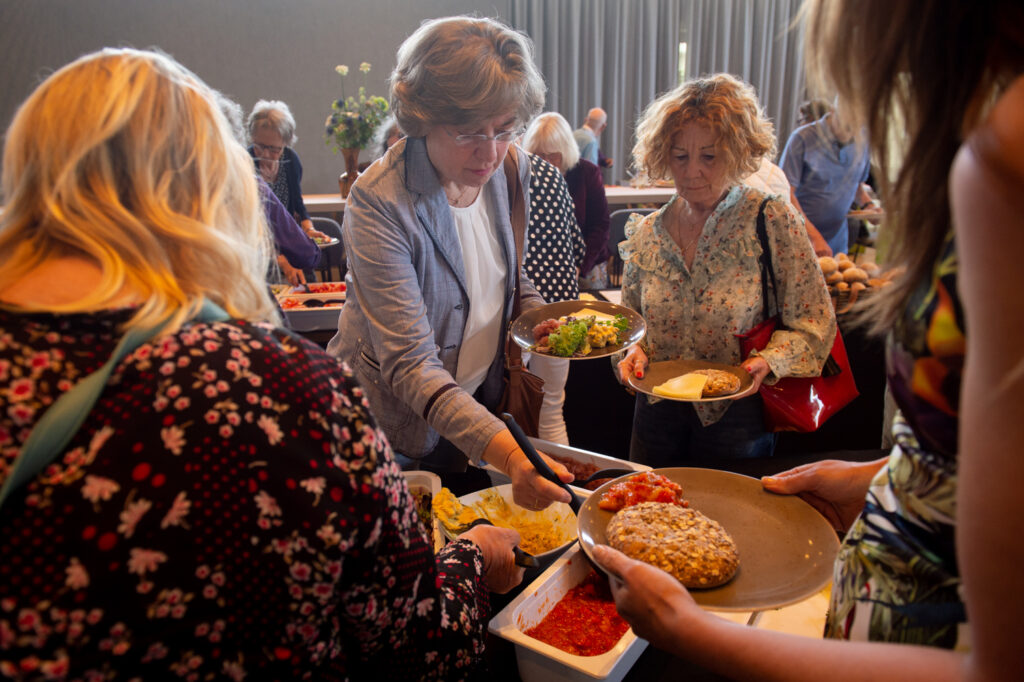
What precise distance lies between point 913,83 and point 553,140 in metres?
3.59

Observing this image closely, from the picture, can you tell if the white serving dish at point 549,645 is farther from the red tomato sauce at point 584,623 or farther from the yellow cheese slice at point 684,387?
the yellow cheese slice at point 684,387

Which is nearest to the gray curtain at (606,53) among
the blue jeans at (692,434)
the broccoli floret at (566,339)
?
the blue jeans at (692,434)

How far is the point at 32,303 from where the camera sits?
2.01 feet

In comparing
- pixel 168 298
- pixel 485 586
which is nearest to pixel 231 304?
pixel 168 298

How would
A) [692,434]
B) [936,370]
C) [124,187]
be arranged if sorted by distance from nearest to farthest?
[936,370], [124,187], [692,434]

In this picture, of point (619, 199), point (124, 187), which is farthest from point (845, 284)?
point (619, 199)

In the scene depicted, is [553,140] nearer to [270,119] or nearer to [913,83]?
[270,119]

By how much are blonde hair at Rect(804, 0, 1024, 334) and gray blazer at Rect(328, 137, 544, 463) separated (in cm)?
86

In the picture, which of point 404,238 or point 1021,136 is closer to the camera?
point 1021,136

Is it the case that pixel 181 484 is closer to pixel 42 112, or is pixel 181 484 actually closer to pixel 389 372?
pixel 42 112

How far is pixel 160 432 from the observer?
612mm

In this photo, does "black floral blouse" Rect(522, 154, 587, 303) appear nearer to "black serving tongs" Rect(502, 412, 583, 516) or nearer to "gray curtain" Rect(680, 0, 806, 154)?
"black serving tongs" Rect(502, 412, 583, 516)

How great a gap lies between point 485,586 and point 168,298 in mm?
666

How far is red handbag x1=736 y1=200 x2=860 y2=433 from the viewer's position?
6.01 feet
